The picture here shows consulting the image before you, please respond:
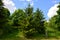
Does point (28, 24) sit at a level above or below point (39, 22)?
below

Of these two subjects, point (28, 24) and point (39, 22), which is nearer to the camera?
point (28, 24)

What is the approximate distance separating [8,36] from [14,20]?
11813 millimetres

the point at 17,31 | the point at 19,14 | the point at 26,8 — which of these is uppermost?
the point at 19,14

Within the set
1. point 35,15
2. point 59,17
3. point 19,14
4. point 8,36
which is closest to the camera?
point 8,36

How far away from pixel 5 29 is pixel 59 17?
53.2ft

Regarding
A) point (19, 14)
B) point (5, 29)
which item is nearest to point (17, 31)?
point (5, 29)

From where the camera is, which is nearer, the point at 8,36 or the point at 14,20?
the point at 8,36

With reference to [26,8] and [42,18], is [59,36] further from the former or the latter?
[26,8]

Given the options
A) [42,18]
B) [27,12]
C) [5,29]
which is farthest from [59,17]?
[5,29]

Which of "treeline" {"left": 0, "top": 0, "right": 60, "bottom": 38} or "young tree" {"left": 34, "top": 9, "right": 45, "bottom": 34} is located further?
"young tree" {"left": 34, "top": 9, "right": 45, "bottom": 34}

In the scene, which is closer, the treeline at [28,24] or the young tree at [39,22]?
the treeline at [28,24]

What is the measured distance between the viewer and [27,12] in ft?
154

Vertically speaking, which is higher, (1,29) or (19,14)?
(19,14)

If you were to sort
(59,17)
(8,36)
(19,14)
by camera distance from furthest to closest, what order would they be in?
(19,14)
(59,17)
(8,36)
